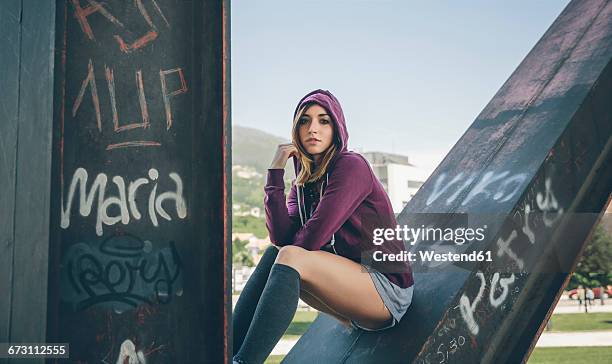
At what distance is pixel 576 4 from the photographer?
530cm

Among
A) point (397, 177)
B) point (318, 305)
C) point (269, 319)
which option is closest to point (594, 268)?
point (397, 177)

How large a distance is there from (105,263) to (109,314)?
0.76 feet

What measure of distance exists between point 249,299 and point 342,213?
2.36ft

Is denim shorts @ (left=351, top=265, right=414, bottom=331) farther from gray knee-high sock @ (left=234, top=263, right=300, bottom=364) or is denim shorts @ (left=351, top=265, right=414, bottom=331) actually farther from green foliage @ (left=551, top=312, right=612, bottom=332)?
green foliage @ (left=551, top=312, right=612, bottom=332)

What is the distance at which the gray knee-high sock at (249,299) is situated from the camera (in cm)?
328

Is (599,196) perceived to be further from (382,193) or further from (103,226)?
(103,226)

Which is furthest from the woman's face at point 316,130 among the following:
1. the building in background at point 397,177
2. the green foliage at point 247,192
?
the green foliage at point 247,192

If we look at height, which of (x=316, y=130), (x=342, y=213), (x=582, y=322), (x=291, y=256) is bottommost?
(x=582, y=322)

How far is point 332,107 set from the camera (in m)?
3.73

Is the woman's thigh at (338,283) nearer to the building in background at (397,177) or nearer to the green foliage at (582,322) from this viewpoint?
the green foliage at (582,322)

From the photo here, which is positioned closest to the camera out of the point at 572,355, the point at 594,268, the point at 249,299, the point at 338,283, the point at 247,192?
the point at 338,283

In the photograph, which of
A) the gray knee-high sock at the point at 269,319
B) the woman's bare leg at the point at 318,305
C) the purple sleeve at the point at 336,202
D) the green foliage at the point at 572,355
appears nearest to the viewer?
the gray knee-high sock at the point at 269,319

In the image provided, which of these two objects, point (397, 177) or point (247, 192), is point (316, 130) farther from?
point (247, 192)

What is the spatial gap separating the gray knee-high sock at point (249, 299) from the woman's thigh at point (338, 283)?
35 cm
